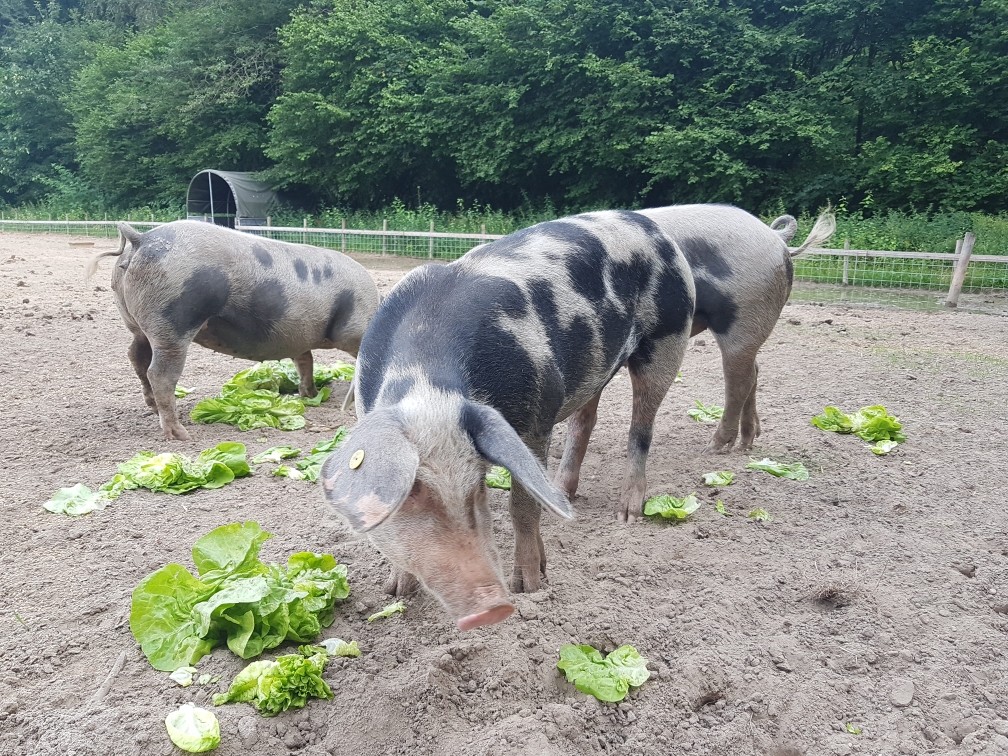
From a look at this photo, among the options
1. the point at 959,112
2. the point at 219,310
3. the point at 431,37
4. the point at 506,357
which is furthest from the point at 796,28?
the point at 506,357

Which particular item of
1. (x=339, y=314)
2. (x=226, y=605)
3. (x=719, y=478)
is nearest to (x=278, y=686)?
(x=226, y=605)

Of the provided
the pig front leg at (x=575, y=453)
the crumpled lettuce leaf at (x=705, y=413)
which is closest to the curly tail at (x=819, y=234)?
the crumpled lettuce leaf at (x=705, y=413)

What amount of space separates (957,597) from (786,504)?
43.5 inches

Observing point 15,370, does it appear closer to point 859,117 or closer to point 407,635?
point 407,635

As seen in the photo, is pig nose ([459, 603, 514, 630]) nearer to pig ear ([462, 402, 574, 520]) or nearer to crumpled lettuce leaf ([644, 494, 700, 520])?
pig ear ([462, 402, 574, 520])

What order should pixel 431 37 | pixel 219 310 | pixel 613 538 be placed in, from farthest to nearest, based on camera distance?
pixel 431 37
pixel 219 310
pixel 613 538

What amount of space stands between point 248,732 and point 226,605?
50 centimetres

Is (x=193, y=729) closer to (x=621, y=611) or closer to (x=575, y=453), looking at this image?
(x=621, y=611)

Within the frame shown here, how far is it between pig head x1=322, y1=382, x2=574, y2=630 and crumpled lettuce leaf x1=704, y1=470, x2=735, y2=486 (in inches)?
94.9

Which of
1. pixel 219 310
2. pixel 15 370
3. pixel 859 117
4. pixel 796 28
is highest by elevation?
pixel 796 28

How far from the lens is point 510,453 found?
218 cm

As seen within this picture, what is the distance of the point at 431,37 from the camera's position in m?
30.2

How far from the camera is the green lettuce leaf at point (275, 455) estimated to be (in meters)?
4.80

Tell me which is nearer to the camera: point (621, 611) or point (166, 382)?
point (621, 611)
